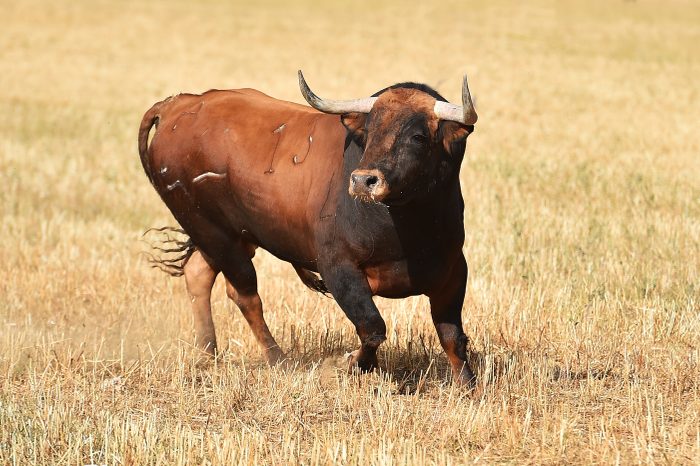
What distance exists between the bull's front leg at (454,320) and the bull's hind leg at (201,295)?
82.8 inches

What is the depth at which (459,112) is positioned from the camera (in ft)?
20.5

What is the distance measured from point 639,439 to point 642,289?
3.81m

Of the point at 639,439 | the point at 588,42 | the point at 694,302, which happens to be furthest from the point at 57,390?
the point at 588,42

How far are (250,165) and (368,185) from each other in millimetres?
1633

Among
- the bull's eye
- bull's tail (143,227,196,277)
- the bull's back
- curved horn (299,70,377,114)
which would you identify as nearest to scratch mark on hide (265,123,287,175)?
the bull's back

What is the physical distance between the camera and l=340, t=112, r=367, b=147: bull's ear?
6602 mm

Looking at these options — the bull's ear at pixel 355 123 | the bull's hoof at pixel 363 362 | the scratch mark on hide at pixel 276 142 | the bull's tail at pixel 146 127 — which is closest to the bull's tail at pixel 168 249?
the bull's tail at pixel 146 127

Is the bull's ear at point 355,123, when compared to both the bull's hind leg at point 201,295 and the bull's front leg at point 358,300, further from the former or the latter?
the bull's hind leg at point 201,295

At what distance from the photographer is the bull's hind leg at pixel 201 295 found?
8289 mm

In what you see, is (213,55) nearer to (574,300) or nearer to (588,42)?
(588,42)

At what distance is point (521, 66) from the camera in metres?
32.8

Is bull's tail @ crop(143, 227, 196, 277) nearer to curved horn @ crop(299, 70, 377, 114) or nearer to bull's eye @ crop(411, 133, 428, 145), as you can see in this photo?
curved horn @ crop(299, 70, 377, 114)

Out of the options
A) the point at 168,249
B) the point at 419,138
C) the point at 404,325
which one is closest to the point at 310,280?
the point at 404,325

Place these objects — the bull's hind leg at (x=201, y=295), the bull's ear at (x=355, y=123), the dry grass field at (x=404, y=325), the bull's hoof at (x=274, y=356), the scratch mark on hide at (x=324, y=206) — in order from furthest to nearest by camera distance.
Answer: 1. the bull's hind leg at (x=201, y=295)
2. the bull's hoof at (x=274, y=356)
3. the scratch mark on hide at (x=324, y=206)
4. the bull's ear at (x=355, y=123)
5. the dry grass field at (x=404, y=325)
